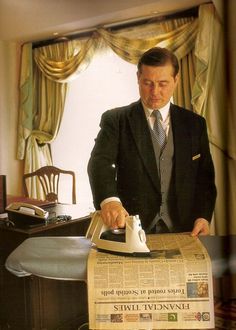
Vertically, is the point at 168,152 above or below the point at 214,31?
below

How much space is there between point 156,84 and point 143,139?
139mm

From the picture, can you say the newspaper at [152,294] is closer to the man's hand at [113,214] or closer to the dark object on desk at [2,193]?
the man's hand at [113,214]

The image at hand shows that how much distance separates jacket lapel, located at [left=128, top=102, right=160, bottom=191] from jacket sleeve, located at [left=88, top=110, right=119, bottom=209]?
45mm

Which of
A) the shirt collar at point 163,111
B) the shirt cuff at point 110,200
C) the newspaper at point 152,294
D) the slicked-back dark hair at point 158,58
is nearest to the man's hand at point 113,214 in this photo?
the shirt cuff at point 110,200

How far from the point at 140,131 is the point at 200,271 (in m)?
0.39

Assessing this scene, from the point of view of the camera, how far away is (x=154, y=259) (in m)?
0.69

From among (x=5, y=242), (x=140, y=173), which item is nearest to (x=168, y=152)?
(x=140, y=173)

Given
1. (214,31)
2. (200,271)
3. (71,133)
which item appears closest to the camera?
(200,271)

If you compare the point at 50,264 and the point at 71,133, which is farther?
the point at 71,133

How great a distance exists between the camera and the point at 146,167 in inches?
35.1

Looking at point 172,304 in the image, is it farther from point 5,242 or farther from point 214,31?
point 214,31

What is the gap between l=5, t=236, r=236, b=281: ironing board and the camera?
0.70 meters

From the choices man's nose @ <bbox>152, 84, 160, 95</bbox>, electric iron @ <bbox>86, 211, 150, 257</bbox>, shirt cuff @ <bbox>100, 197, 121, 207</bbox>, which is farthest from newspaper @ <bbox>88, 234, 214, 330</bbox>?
man's nose @ <bbox>152, 84, 160, 95</bbox>

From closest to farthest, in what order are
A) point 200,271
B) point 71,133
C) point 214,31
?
point 200,271 < point 214,31 < point 71,133
